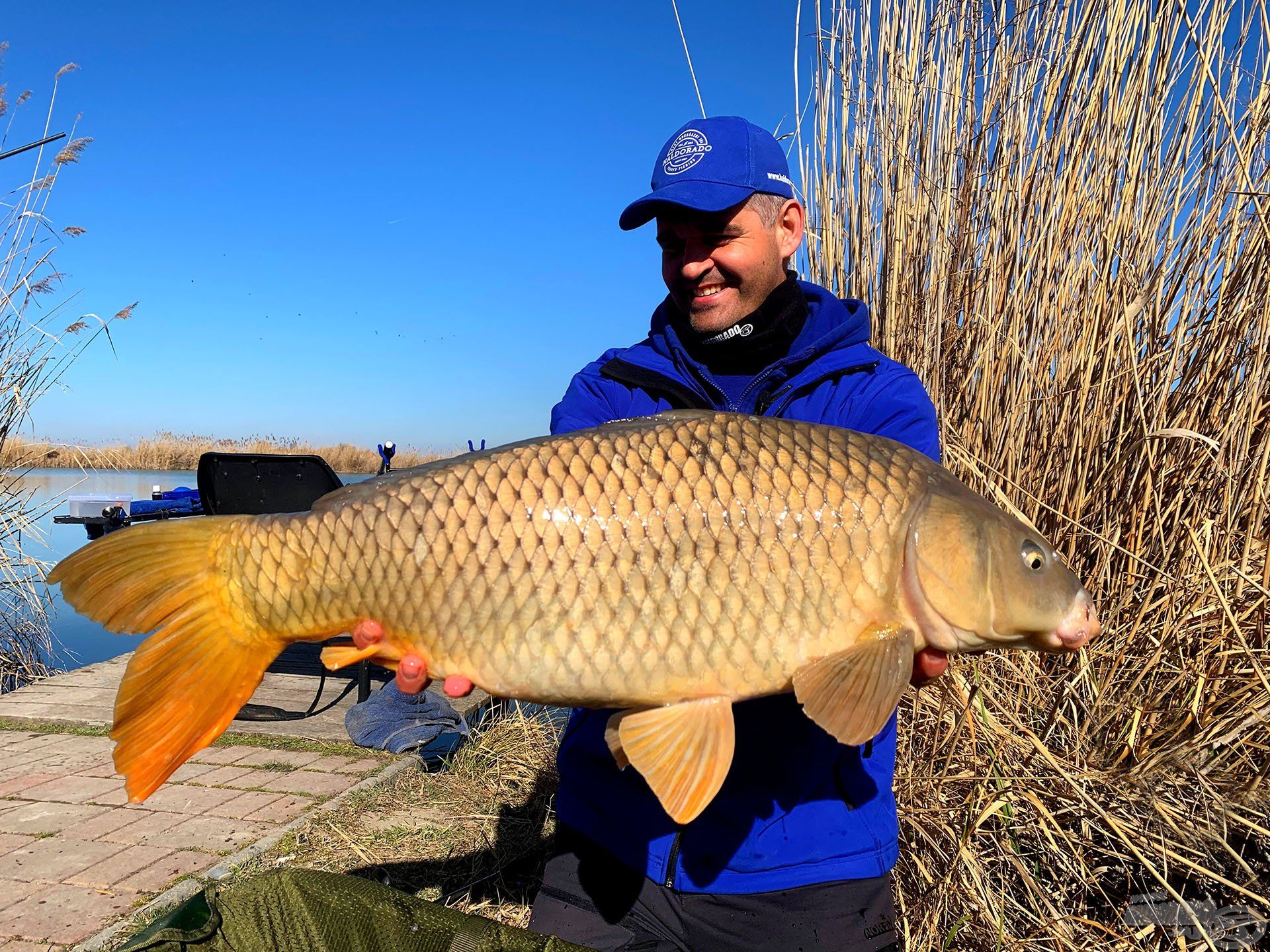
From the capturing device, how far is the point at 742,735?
1.45 meters

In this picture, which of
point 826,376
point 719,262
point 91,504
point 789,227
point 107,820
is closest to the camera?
point 826,376

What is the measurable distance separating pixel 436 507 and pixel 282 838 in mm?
1694

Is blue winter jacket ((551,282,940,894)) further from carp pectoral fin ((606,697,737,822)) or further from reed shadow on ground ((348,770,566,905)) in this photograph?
reed shadow on ground ((348,770,566,905))

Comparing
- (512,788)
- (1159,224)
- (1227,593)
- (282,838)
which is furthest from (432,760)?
(1159,224)

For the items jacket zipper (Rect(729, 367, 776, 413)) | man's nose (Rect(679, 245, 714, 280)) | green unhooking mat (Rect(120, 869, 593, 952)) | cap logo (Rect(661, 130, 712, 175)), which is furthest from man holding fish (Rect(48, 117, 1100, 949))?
cap logo (Rect(661, 130, 712, 175))

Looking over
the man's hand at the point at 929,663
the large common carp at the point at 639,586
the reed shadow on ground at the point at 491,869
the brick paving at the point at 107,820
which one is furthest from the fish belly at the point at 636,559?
the brick paving at the point at 107,820

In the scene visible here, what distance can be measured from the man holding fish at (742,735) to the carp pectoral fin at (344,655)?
0.46 metres

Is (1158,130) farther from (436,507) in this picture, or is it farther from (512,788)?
(512,788)

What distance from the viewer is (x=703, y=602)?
3.80 ft

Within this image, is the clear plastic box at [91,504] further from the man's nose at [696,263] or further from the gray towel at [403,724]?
the man's nose at [696,263]

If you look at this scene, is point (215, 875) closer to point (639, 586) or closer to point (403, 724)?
point (403, 724)

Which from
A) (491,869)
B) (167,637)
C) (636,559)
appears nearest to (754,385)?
(636,559)

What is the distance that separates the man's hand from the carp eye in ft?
0.56

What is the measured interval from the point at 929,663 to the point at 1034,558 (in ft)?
0.69
